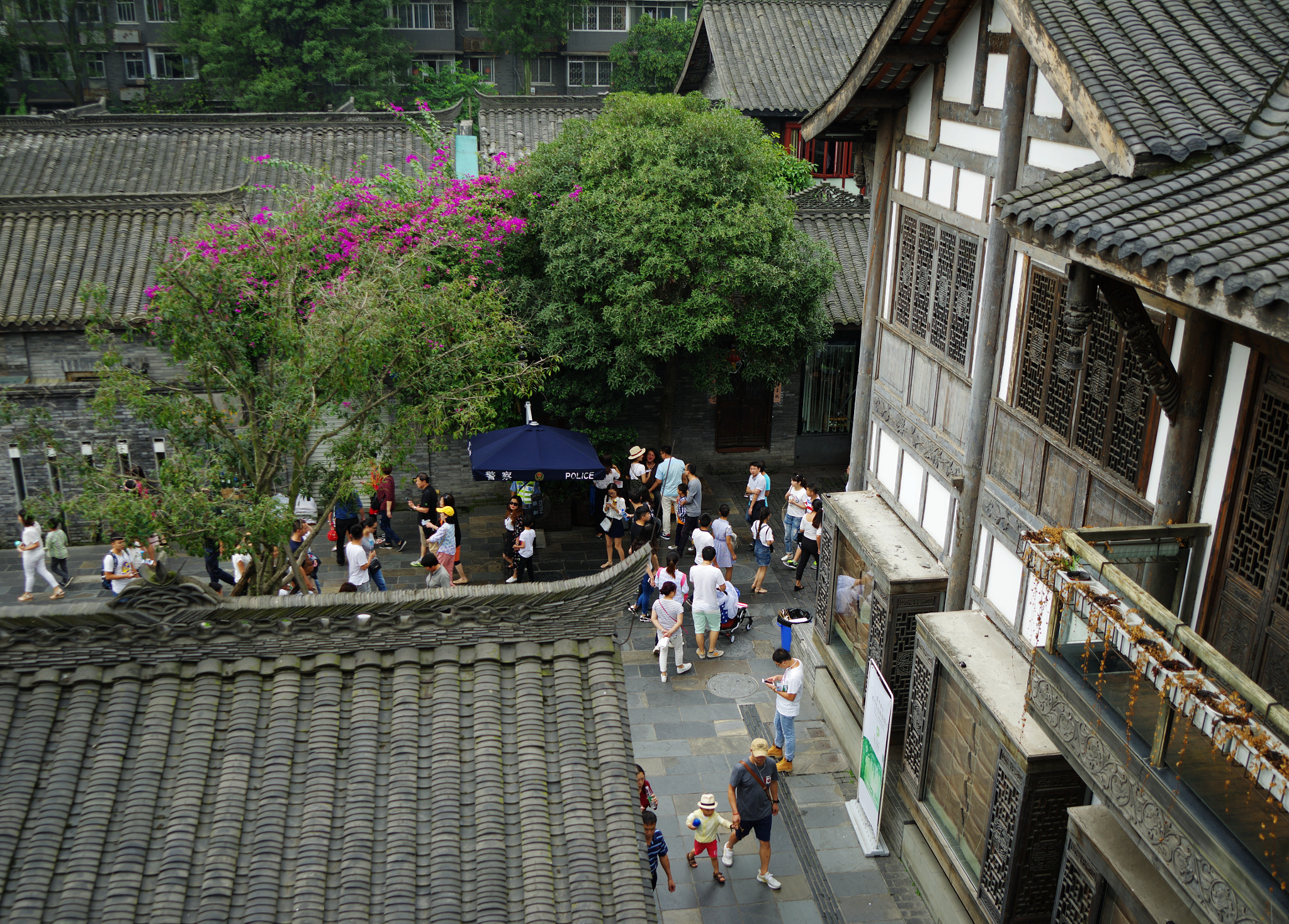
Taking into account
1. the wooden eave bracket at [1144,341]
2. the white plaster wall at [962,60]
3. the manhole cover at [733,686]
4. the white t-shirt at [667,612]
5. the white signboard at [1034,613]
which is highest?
the white plaster wall at [962,60]

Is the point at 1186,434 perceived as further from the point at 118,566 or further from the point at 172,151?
the point at 172,151

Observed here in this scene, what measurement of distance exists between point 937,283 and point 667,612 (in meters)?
5.63

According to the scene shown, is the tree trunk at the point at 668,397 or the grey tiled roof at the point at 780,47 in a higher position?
the grey tiled roof at the point at 780,47

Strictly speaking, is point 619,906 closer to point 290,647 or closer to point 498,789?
point 498,789

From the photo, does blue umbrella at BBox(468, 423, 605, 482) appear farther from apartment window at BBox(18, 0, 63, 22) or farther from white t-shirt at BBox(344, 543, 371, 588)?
apartment window at BBox(18, 0, 63, 22)

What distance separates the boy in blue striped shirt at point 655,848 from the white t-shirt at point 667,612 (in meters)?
3.87

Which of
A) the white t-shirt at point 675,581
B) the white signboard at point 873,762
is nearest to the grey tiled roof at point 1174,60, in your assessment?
the white signboard at point 873,762

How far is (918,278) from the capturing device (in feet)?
41.1

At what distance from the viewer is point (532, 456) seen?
1756cm

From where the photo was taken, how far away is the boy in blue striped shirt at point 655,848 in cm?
1001

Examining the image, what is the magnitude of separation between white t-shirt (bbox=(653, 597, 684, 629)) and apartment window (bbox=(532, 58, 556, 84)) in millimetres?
42331

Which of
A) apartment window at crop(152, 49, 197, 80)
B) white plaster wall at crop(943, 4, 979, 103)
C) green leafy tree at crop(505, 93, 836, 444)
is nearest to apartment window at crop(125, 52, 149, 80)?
apartment window at crop(152, 49, 197, 80)

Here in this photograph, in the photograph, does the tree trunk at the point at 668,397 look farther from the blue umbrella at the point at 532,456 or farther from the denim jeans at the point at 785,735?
the denim jeans at the point at 785,735

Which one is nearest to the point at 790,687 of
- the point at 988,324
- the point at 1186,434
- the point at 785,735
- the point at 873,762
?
the point at 785,735
